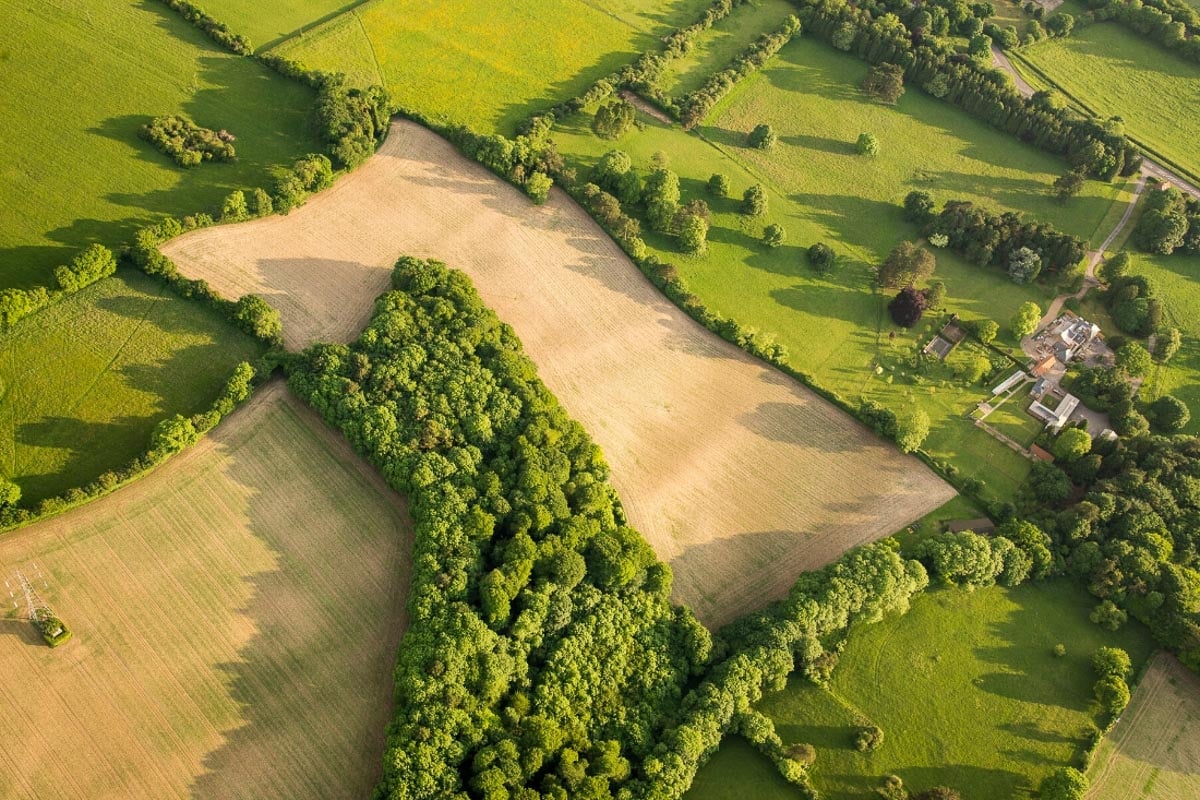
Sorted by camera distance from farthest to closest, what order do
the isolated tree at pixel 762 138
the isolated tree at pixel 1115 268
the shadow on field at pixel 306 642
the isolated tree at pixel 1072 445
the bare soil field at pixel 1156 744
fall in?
the isolated tree at pixel 762 138, the isolated tree at pixel 1115 268, the isolated tree at pixel 1072 445, the bare soil field at pixel 1156 744, the shadow on field at pixel 306 642

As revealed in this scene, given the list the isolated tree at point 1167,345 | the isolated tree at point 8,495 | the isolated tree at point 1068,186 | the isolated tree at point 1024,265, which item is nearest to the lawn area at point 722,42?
the isolated tree at point 1068,186

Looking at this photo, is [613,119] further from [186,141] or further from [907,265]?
[186,141]

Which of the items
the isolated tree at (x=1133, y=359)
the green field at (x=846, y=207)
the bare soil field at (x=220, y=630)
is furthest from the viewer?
the isolated tree at (x=1133, y=359)

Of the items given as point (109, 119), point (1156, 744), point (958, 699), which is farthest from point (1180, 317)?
point (109, 119)

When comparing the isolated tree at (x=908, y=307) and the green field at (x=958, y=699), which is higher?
the isolated tree at (x=908, y=307)

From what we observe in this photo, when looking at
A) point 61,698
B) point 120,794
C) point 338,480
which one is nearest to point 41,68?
point 338,480

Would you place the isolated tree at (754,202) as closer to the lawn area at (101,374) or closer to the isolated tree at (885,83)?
the isolated tree at (885,83)

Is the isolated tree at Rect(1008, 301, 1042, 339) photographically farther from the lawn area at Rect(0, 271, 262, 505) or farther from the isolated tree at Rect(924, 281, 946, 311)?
the lawn area at Rect(0, 271, 262, 505)
